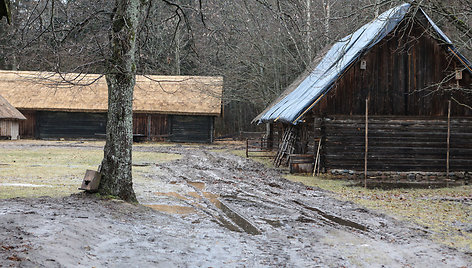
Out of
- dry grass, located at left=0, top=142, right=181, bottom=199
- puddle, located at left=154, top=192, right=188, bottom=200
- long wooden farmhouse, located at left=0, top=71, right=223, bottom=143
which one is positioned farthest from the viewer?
long wooden farmhouse, located at left=0, top=71, right=223, bottom=143

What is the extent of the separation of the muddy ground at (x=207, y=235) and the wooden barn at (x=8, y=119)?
94.2 ft

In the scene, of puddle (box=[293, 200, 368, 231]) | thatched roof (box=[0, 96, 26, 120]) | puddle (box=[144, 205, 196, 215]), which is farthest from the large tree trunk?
thatched roof (box=[0, 96, 26, 120])

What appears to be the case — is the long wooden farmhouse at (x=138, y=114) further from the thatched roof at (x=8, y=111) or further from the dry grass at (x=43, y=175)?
the dry grass at (x=43, y=175)

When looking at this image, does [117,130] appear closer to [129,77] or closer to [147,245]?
[129,77]

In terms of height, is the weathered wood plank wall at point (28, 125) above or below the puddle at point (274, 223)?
above

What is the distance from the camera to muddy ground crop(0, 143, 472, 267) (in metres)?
6.48

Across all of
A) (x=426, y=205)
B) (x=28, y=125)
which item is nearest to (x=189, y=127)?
(x=28, y=125)

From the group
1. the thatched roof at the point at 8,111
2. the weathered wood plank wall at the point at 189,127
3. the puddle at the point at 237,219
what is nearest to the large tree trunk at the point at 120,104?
the puddle at the point at 237,219

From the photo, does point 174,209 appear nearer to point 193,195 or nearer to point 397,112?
point 193,195

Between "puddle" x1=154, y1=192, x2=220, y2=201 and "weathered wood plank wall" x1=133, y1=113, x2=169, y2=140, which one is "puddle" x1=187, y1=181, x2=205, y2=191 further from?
"weathered wood plank wall" x1=133, y1=113, x2=169, y2=140

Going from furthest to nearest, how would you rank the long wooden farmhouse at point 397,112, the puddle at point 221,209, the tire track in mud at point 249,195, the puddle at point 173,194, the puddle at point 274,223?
the long wooden farmhouse at point 397,112
the puddle at point 173,194
the tire track in mud at point 249,195
the puddle at point 274,223
the puddle at point 221,209

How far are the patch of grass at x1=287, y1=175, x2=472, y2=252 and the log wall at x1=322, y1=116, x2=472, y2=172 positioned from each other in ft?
6.81

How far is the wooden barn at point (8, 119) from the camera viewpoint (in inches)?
1459

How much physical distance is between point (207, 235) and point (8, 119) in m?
35.3
